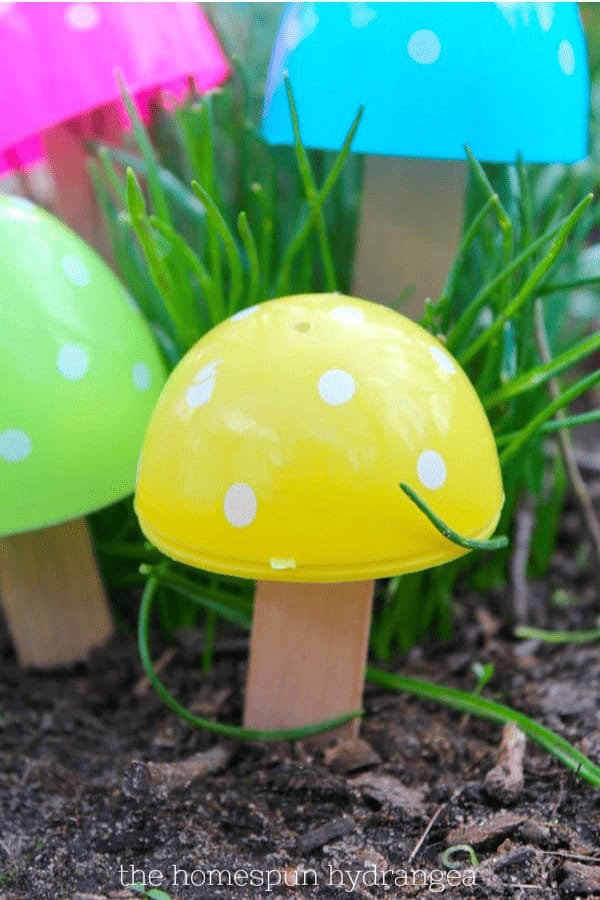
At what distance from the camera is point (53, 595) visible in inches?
46.2

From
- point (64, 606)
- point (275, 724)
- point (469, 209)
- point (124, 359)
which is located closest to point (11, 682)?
point (64, 606)

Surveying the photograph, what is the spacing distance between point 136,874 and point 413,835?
258mm

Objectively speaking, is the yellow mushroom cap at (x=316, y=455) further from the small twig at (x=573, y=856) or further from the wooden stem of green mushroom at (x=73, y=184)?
the wooden stem of green mushroom at (x=73, y=184)

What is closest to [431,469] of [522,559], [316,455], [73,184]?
[316,455]

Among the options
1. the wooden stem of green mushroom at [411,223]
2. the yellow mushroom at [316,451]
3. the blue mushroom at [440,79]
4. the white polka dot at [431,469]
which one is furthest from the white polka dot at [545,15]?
the white polka dot at [431,469]

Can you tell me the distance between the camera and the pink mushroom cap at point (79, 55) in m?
1.10

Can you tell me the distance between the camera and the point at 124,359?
972 mm

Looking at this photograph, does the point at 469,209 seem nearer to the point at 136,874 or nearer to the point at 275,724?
the point at 275,724

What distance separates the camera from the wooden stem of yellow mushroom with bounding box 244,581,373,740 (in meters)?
0.95

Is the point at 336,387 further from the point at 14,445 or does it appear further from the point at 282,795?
the point at 282,795

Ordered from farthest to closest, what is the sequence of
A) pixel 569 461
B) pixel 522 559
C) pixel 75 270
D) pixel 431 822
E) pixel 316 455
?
1. pixel 522 559
2. pixel 569 461
3. pixel 75 270
4. pixel 431 822
5. pixel 316 455

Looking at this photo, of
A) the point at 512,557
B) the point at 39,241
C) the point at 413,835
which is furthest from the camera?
the point at 512,557

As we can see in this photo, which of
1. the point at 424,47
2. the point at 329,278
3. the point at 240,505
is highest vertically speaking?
the point at 424,47

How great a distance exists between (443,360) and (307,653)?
0.35m
